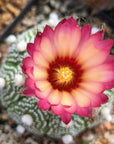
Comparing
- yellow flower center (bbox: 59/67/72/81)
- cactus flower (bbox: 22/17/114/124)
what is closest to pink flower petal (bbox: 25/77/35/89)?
cactus flower (bbox: 22/17/114/124)

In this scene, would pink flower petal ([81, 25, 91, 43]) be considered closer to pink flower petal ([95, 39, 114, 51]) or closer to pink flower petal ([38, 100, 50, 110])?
pink flower petal ([95, 39, 114, 51])

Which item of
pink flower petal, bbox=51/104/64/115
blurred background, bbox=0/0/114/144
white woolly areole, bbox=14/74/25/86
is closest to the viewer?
pink flower petal, bbox=51/104/64/115

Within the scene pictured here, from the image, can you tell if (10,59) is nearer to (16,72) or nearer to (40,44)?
(16,72)

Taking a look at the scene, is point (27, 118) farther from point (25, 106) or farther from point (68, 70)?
point (68, 70)

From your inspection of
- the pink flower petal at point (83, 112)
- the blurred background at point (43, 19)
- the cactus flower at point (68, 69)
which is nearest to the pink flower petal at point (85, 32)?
the cactus flower at point (68, 69)

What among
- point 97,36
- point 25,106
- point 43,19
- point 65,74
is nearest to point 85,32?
point 97,36

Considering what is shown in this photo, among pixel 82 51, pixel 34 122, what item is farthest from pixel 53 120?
pixel 82 51
